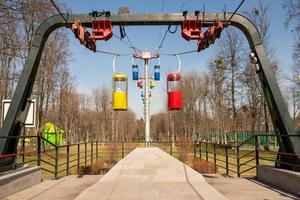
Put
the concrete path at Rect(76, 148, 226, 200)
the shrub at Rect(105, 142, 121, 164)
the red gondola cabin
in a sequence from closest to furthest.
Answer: the concrete path at Rect(76, 148, 226, 200) → the red gondola cabin → the shrub at Rect(105, 142, 121, 164)

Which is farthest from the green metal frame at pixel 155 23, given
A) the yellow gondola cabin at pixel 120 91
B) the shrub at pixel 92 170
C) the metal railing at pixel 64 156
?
the shrub at pixel 92 170

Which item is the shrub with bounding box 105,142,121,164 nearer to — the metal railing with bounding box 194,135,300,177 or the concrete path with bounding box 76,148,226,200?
the metal railing with bounding box 194,135,300,177

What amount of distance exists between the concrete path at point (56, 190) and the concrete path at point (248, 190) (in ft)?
11.2

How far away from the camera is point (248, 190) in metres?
7.50

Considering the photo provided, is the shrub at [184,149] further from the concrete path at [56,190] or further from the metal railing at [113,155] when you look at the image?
the concrete path at [56,190]

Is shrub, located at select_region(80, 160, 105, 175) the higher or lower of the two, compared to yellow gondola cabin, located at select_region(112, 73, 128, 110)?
lower

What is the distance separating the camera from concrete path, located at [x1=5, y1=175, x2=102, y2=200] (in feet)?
22.5

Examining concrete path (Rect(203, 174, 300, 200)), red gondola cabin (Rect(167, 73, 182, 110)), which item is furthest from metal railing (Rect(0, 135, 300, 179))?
red gondola cabin (Rect(167, 73, 182, 110))

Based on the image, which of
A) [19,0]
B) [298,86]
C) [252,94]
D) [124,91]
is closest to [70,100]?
[252,94]

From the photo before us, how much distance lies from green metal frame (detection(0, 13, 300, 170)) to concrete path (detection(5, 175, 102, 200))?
3.51 feet

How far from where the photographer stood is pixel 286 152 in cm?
858

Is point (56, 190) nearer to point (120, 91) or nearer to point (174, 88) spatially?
point (120, 91)

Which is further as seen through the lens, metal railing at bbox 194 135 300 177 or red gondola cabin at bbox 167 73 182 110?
red gondola cabin at bbox 167 73 182 110

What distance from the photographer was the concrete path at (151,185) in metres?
6.02
